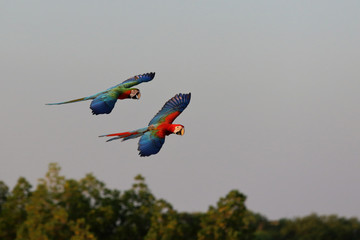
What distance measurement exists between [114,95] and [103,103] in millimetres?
812

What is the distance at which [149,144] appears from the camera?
51.8 feet

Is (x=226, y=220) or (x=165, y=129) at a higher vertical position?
(x=226, y=220)

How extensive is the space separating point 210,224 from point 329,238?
40.5m

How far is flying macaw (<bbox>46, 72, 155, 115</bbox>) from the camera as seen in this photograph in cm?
1562

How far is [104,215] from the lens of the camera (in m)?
49.4

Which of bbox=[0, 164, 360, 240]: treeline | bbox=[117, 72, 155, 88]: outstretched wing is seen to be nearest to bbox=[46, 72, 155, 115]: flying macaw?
bbox=[117, 72, 155, 88]: outstretched wing

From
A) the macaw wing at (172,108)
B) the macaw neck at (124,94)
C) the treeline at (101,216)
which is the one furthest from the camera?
the treeline at (101,216)

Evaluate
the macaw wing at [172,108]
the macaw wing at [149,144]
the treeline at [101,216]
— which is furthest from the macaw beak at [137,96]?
the treeline at [101,216]

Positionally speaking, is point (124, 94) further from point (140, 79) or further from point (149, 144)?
point (149, 144)

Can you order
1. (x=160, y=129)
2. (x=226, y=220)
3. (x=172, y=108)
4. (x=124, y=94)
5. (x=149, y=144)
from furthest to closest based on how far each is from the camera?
(x=226, y=220) < (x=172, y=108) < (x=124, y=94) < (x=160, y=129) < (x=149, y=144)

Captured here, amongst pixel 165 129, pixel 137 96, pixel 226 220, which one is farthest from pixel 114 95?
pixel 226 220

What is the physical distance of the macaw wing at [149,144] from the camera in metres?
15.5

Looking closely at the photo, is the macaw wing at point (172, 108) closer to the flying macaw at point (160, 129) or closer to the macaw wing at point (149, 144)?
the flying macaw at point (160, 129)

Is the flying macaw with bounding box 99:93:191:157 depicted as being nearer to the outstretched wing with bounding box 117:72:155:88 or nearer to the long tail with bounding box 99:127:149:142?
the long tail with bounding box 99:127:149:142
